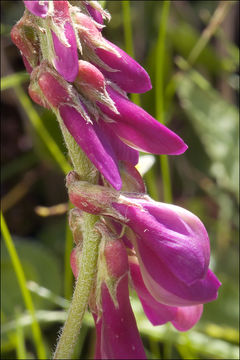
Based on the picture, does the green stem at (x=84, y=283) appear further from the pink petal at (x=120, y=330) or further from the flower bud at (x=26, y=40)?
the flower bud at (x=26, y=40)

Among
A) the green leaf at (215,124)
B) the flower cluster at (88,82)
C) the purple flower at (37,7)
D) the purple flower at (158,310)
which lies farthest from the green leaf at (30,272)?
the purple flower at (37,7)

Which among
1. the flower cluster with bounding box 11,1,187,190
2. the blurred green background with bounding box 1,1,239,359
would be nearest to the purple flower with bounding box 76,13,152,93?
the flower cluster with bounding box 11,1,187,190

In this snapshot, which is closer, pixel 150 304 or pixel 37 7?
pixel 37 7

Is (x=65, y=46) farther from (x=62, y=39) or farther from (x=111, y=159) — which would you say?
(x=111, y=159)

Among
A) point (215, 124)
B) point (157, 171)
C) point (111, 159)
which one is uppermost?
point (111, 159)

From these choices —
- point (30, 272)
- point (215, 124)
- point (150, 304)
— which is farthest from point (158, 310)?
point (215, 124)

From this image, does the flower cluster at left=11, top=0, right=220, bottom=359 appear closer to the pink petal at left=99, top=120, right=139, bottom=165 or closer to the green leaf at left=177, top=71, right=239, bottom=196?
the pink petal at left=99, top=120, right=139, bottom=165
